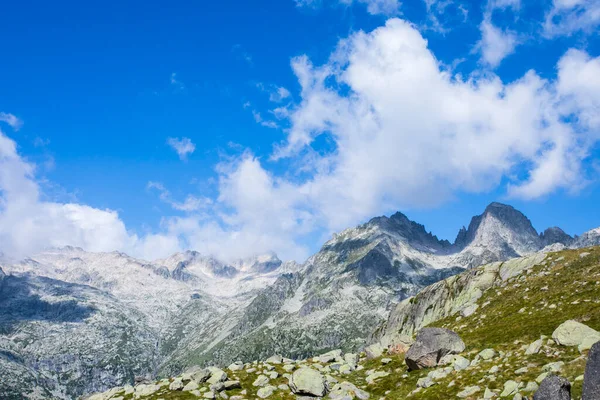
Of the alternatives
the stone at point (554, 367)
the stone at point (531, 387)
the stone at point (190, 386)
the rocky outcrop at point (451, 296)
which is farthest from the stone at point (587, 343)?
the stone at point (190, 386)

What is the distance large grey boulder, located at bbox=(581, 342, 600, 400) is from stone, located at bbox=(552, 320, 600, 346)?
12764 mm

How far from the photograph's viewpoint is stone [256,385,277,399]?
50.1 m

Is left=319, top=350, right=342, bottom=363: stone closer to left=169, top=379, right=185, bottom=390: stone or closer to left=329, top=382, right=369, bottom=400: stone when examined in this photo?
left=329, top=382, right=369, bottom=400: stone

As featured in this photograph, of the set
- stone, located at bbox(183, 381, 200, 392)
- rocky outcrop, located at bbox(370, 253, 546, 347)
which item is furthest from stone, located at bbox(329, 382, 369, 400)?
stone, located at bbox(183, 381, 200, 392)

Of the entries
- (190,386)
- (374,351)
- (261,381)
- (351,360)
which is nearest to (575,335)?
(374,351)

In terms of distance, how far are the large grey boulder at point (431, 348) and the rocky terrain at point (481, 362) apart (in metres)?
0.11

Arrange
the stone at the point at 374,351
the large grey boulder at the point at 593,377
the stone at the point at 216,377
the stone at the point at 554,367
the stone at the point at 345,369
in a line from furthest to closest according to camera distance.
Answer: the stone at the point at 374,351 → the stone at the point at 345,369 → the stone at the point at 216,377 → the stone at the point at 554,367 → the large grey boulder at the point at 593,377

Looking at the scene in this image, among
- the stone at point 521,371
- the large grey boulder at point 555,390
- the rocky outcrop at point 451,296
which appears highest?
the rocky outcrop at point 451,296

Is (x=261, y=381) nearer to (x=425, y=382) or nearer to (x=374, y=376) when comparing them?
(x=374, y=376)

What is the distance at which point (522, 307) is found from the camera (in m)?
59.8

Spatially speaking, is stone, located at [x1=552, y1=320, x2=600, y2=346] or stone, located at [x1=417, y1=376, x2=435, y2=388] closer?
stone, located at [x1=552, y1=320, x2=600, y2=346]

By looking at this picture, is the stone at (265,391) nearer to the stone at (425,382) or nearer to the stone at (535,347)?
the stone at (425,382)

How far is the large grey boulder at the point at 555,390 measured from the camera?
25258mm

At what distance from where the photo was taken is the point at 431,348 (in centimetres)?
4653
